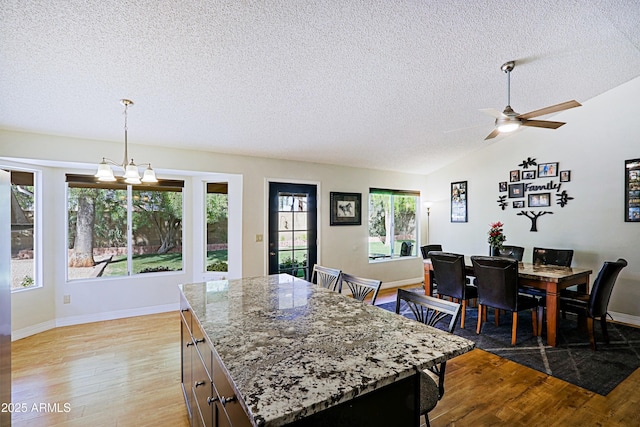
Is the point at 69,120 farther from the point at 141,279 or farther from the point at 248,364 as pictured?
the point at 248,364

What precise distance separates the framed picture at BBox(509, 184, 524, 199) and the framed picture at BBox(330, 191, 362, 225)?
259 cm

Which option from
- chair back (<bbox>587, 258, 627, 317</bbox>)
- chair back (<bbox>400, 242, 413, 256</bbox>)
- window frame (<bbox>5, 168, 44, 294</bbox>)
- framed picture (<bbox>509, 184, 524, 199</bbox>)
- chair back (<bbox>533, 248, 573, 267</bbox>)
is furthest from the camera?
chair back (<bbox>400, 242, 413, 256</bbox>)

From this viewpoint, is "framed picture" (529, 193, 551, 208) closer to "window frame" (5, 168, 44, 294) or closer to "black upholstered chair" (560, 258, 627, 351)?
"black upholstered chair" (560, 258, 627, 351)

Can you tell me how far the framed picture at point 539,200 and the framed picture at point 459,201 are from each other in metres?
1.16

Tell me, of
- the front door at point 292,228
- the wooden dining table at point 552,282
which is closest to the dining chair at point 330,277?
the front door at point 292,228

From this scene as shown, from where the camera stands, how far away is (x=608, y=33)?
264 cm

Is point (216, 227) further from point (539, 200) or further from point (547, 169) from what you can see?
point (547, 169)

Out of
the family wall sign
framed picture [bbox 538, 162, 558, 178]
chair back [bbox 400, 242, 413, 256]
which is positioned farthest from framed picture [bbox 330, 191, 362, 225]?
framed picture [bbox 538, 162, 558, 178]

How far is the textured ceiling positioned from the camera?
6.37 feet

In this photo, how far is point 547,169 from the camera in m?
4.61

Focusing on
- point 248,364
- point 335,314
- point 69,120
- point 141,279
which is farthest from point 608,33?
point 141,279

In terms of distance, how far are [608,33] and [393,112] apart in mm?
1994

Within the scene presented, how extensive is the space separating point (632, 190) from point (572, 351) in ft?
7.83

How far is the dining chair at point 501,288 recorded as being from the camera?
3195mm
